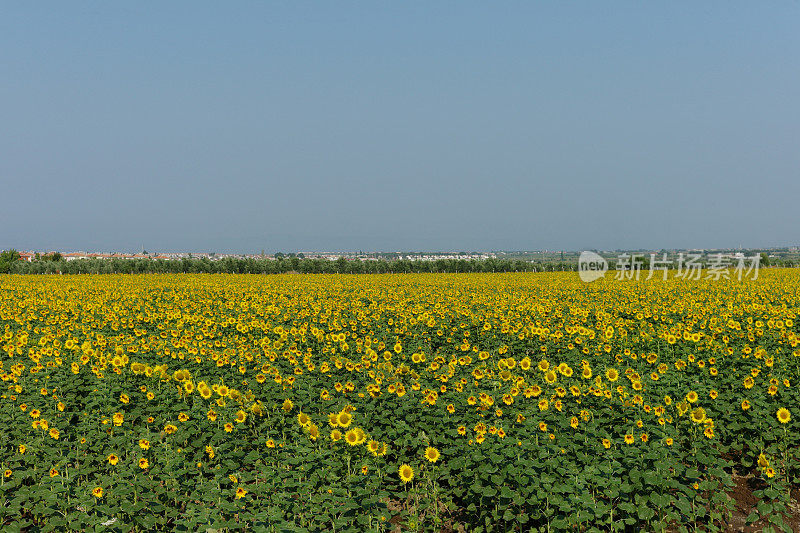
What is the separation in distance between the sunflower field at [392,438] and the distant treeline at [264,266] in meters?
50.4

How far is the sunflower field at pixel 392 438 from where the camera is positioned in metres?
4.97

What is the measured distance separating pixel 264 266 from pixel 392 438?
54.7 m

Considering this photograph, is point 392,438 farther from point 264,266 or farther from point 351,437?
point 264,266

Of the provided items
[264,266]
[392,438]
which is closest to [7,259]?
[264,266]

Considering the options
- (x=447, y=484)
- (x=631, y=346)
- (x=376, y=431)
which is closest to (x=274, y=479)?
(x=376, y=431)

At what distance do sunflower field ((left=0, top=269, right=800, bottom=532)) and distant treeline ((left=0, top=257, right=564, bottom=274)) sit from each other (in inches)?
1983

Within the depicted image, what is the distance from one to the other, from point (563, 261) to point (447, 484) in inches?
2618

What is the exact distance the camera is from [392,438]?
6.85m

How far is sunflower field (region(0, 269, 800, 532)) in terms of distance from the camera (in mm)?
4973

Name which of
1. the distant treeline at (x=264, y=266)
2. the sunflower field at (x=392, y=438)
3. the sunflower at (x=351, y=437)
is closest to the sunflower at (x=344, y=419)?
the sunflower field at (x=392, y=438)

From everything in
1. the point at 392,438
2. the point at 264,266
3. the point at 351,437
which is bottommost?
the point at 392,438

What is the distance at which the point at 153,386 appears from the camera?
7.95m

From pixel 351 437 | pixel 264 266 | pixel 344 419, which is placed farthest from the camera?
pixel 264 266

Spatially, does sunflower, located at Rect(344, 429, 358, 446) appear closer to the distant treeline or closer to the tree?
the distant treeline
